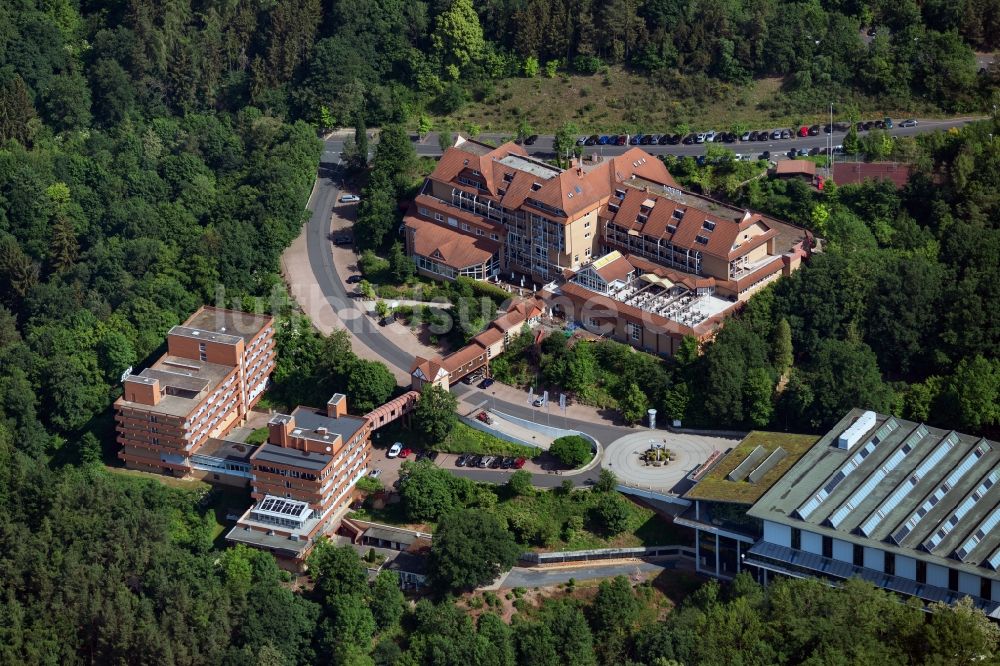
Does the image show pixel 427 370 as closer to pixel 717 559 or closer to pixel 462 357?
pixel 462 357

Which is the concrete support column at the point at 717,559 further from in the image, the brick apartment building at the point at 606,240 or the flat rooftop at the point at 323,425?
the flat rooftop at the point at 323,425

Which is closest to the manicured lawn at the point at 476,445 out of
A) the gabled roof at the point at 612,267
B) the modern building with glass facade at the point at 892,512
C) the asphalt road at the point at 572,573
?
the asphalt road at the point at 572,573

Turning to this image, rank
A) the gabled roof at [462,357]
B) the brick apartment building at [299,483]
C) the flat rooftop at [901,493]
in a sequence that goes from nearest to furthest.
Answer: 1. the flat rooftop at [901,493]
2. the brick apartment building at [299,483]
3. the gabled roof at [462,357]

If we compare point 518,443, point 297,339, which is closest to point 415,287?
point 297,339

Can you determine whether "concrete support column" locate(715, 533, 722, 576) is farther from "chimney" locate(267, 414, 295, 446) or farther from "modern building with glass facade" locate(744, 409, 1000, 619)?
"chimney" locate(267, 414, 295, 446)

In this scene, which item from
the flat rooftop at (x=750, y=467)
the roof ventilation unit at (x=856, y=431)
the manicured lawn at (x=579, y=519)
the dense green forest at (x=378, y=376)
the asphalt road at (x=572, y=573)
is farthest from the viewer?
the manicured lawn at (x=579, y=519)

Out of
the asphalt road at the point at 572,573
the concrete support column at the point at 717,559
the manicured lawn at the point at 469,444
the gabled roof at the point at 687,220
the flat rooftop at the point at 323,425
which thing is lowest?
the asphalt road at the point at 572,573

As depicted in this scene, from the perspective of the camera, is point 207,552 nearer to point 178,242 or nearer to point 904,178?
point 178,242

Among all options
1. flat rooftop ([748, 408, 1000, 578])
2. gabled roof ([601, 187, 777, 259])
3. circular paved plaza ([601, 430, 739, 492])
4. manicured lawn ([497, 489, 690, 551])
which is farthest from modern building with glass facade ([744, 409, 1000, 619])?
gabled roof ([601, 187, 777, 259])
